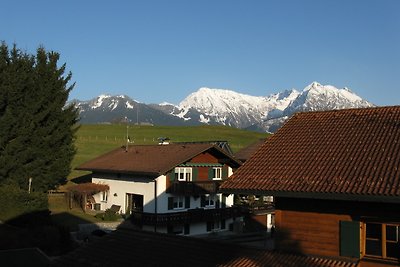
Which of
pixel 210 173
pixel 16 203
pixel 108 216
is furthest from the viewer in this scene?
pixel 210 173

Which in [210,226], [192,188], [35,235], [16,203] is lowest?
[210,226]

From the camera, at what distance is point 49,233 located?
31453 millimetres

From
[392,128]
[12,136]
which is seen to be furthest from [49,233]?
[392,128]

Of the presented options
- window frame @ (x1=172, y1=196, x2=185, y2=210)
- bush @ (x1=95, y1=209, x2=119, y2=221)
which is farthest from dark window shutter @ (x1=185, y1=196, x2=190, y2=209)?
bush @ (x1=95, y1=209, x2=119, y2=221)

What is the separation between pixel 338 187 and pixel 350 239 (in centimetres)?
156

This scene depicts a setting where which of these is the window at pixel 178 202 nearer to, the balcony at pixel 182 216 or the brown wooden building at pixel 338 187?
the balcony at pixel 182 216

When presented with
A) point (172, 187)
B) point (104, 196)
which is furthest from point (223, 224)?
point (104, 196)

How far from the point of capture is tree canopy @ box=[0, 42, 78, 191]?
133 feet

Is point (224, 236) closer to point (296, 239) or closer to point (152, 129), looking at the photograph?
point (296, 239)

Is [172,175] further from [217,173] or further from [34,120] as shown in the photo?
[34,120]

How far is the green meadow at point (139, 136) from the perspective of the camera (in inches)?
3332

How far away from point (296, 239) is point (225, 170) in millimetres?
30833

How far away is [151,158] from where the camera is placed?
43.8 metres

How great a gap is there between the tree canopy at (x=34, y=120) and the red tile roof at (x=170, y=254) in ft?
88.6
